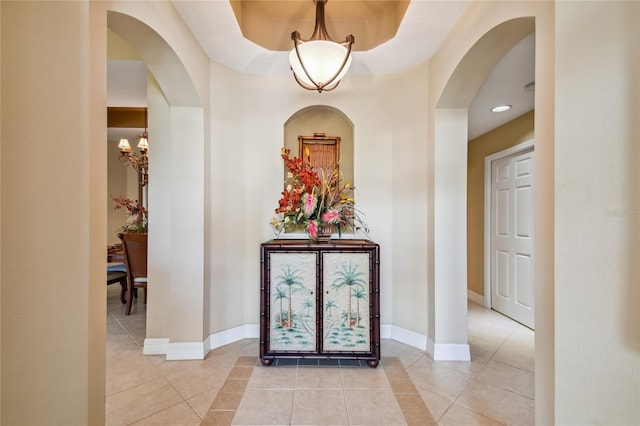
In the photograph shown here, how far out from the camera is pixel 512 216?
3223 millimetres

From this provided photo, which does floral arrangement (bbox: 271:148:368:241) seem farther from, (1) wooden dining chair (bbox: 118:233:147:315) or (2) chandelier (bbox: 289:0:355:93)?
(1) wooden dining chair (bbox: 118:233:147:315)

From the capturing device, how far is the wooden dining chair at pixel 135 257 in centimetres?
283

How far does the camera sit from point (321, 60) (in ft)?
5.71

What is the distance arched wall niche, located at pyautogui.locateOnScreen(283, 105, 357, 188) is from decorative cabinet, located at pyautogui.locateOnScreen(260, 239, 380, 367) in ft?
3.64

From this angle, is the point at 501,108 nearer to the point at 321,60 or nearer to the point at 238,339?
the point at 321,60

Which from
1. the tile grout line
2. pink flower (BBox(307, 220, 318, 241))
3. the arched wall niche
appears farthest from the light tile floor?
the arched wall niche

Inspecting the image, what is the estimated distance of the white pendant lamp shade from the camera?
1.72 m

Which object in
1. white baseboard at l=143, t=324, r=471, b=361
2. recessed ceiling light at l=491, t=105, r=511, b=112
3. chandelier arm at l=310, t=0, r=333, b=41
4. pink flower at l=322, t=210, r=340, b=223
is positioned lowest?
white baseboard at l=143, t=324, r=471, b=361

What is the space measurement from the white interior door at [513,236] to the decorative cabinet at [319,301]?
2.15 m

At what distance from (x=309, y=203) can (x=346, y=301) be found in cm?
84
